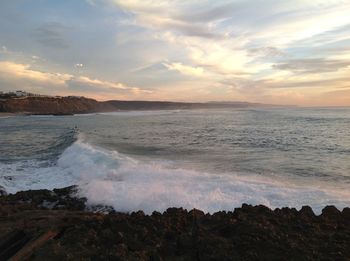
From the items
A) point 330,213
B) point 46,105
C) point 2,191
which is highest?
point 330,213

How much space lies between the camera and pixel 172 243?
21.7ft

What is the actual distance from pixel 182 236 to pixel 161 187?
5.83 metres

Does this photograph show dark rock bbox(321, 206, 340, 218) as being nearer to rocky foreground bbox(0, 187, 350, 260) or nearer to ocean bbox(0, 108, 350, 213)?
rocky foreground bbox(0, 187, 350, 260)

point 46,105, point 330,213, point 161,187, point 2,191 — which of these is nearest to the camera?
point 330,213

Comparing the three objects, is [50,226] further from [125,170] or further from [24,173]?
[24,173]

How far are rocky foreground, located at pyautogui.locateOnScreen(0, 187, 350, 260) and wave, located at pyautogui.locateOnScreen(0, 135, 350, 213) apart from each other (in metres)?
2.54

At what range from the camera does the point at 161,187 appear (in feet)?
40.9

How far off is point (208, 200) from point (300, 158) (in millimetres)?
9586

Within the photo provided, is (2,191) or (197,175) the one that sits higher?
(197,175)

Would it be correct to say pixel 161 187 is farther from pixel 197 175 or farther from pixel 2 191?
pixel 2 191

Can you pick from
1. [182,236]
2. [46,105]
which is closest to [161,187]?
[182,236]

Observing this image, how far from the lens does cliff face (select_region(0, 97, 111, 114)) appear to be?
112 metres

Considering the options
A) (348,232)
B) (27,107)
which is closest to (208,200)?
(348,232)

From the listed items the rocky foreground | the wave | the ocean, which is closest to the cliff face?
the ocean
